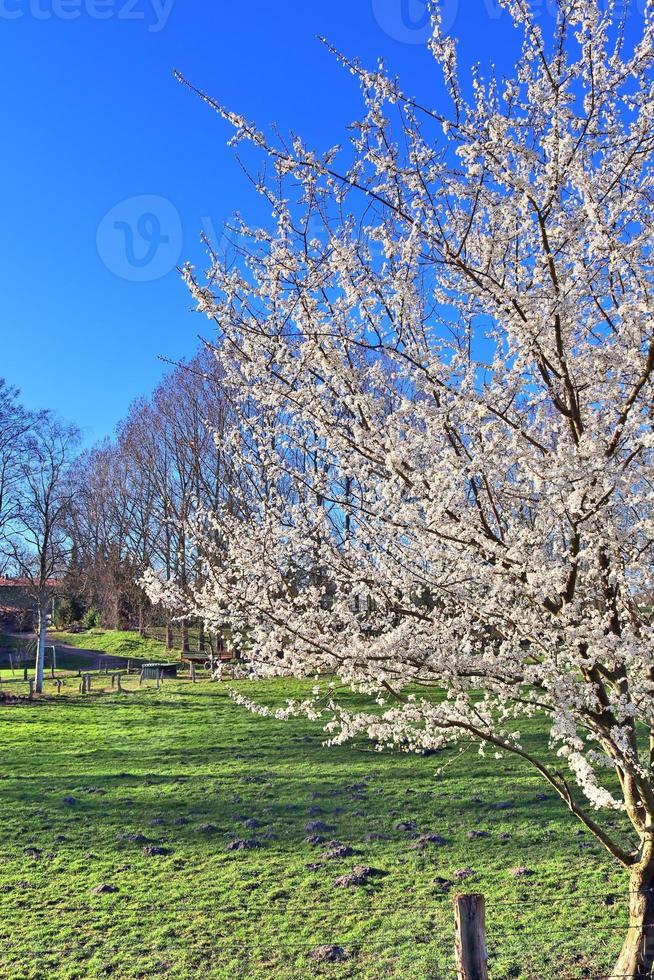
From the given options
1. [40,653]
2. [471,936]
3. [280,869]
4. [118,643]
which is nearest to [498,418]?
[471,936]

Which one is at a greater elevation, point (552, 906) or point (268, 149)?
point (268, 149)

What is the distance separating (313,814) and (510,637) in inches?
254

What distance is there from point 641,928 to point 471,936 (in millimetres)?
1388

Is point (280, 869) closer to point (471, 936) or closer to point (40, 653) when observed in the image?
point (471, 936)

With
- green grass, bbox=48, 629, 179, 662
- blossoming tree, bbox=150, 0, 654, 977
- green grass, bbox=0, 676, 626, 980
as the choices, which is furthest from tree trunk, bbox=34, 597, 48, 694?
blossoming tree, bbox=150, 0, 654, 977

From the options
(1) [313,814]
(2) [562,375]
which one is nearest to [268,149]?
(2) [562,375]

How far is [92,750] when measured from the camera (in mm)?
14156

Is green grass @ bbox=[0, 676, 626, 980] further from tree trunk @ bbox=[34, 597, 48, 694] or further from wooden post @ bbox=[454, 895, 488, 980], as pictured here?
tree trunk @ bbox=[34, 597, 48, 694]

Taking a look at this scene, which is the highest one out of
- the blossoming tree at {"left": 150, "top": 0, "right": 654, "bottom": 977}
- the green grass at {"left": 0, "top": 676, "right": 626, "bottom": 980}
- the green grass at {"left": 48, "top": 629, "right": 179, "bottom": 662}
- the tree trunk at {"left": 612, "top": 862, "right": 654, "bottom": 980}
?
the blossoming tree at {"left": 150, "top": 0, "right": 654, "bottom": 977}

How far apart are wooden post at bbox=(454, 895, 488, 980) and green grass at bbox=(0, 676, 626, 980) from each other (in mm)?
2568

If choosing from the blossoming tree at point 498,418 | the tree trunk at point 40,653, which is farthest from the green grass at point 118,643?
the blossoming tree at point 498,418

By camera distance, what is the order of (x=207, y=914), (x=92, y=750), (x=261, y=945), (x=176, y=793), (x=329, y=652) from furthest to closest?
(x=92, y=750) < (x=176, y=793) < (x=207, y=914) < (x=261, y=945) < (x=329, y=652)

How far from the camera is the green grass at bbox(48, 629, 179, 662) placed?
32.0 metres

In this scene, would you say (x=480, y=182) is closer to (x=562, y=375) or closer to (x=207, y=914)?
(x=562, y=375)
